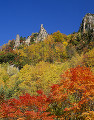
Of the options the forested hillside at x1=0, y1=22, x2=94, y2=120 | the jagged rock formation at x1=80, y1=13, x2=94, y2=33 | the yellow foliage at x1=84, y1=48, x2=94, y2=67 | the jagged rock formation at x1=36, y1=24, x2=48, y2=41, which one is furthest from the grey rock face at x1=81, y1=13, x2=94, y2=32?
the yellow foliage at x1=84, y1=48, x2=94, y2=67

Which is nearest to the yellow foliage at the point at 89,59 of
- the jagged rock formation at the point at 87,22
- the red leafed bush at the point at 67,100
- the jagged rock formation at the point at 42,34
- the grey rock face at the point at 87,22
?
the red leafed bush at the point at 67,100

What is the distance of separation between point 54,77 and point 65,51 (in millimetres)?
22206

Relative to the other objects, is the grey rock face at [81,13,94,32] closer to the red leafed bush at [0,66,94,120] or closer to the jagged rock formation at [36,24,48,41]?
the jagged rock formation at [36,24,48,41]

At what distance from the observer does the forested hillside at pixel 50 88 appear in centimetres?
992

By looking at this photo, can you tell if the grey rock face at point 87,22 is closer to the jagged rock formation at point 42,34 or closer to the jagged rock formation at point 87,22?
the jagged rock formation at point 87,22

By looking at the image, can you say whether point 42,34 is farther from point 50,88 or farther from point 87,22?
point 50,88

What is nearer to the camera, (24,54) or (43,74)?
(43,74)

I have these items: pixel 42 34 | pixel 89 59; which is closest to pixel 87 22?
pixel 42 34

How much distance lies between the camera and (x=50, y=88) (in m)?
16.7

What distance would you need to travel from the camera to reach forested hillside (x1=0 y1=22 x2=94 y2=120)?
992cm

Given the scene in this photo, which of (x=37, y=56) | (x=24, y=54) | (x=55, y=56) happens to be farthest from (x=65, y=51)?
(x=24, y=54)

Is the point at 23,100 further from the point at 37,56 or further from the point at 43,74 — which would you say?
the point at 37,56

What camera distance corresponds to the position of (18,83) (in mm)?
20969

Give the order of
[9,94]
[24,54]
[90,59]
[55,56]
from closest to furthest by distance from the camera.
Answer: [9,94] < [90,59] < [55,56] < [24,54]
